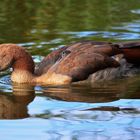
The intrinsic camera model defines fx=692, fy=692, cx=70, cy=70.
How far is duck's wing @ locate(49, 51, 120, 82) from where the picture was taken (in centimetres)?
950

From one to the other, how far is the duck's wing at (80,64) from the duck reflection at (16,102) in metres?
0.53

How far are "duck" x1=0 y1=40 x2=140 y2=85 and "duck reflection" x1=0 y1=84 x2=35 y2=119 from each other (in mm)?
289

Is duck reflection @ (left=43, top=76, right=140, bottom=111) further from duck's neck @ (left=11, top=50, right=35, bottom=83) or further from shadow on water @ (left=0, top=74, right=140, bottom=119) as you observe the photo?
duck's neck @ (left=11, top=50, right=35, bottom=83)

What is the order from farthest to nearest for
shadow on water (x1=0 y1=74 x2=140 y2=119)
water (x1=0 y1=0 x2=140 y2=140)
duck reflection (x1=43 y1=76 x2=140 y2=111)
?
1. duck reflection (x1=43 y1=76 x2=140 y2=111)
2. shadow on water (x1=0 y1=74 x2=140 y2=119)
3. water (x1=0 y1=0 x2=140 y2=140)

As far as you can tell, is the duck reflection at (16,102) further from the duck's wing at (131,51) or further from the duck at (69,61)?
the duck's wing at (131,51)

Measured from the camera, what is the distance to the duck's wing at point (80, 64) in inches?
374

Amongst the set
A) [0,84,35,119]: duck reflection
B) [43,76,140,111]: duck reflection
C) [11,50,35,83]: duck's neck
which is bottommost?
[0,84,35,119]: duck reflection

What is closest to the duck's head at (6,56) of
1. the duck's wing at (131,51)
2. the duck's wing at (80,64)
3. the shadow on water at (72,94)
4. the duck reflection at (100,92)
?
the shadow on water at (72,94)

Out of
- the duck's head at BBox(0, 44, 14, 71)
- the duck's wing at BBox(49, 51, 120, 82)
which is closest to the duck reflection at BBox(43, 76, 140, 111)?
the duck's wing at BBox(49, 51, 120, 82)

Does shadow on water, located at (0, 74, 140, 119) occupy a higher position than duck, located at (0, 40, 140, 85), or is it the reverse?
duck, located at (0, 40, 140, 85)

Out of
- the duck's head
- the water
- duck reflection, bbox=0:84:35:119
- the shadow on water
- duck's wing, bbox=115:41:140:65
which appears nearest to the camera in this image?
the water

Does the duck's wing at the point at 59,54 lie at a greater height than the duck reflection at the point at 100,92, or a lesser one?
greater

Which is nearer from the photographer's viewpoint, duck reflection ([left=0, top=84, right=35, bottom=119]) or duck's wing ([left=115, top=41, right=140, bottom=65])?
duck reflection ([left=0, top=84, right=35, bottom=119])

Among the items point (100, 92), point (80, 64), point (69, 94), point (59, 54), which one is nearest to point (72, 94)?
point (69, 94)
